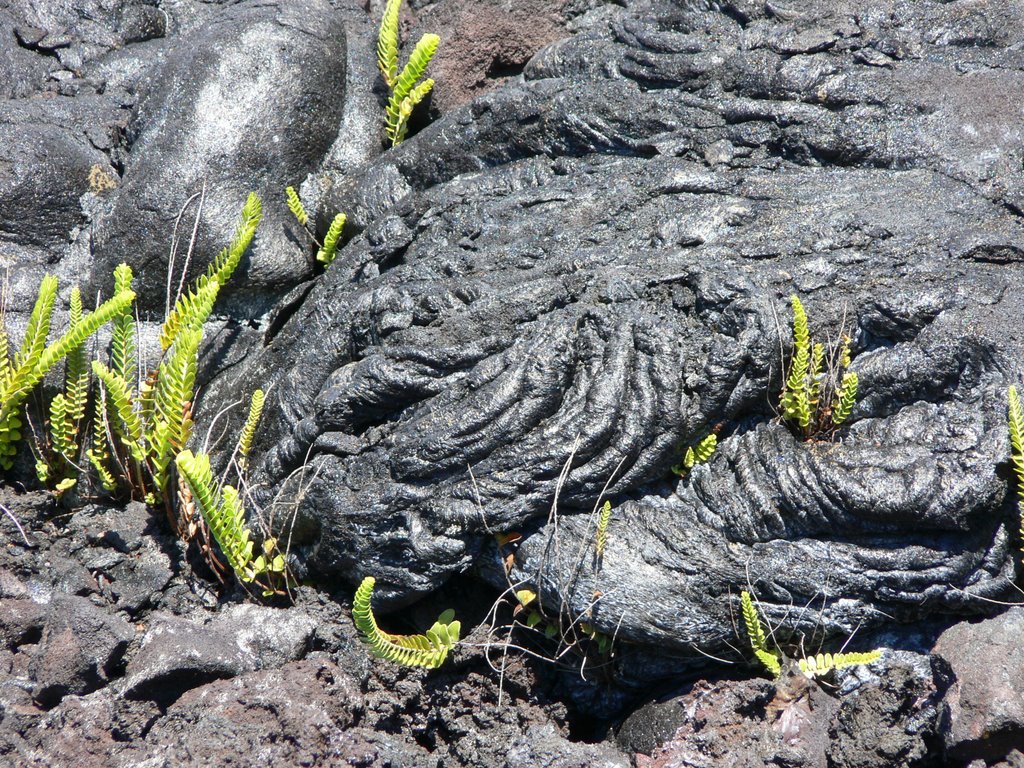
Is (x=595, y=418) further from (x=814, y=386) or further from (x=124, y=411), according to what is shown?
(x=124, y=411)

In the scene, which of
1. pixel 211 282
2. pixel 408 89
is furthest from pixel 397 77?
pixel 211 282

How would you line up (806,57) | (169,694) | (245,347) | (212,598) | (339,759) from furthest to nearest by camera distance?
(245,347)
(806,57)
(212,598)
(169,694)
(339,759)

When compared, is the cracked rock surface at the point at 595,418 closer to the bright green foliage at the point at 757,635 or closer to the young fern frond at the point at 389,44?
the bright green foliage at the point at 757,635

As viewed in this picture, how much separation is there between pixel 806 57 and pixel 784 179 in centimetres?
66

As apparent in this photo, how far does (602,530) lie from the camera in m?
3.20

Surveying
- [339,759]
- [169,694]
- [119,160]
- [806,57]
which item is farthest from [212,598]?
[806,57]

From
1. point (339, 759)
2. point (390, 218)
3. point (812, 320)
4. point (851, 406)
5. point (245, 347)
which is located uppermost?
point (390, 218)

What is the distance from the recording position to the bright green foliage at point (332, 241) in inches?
165

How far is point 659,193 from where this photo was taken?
3.82m

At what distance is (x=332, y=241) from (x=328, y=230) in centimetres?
17

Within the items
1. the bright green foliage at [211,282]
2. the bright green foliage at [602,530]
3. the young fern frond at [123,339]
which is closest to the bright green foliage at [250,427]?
the bright green foliage at [211,282]

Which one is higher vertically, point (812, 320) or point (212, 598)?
point (812, 320)

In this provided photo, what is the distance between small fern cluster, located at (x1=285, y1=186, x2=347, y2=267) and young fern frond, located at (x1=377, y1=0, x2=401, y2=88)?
82 centimetres

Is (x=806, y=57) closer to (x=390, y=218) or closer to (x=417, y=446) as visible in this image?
(x=390, y=218)
